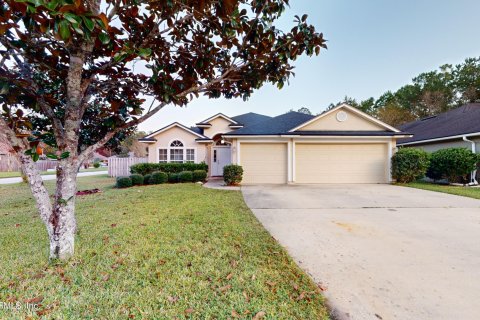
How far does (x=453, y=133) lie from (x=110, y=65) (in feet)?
55.6

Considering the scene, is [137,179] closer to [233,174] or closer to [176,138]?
[176,138]

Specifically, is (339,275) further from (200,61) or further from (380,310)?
(200,61)

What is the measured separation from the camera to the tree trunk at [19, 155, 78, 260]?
2.71 metres

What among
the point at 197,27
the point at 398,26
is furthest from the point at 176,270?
the point at 398,26

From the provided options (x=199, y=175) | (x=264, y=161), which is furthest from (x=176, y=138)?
(x=264, y=161)

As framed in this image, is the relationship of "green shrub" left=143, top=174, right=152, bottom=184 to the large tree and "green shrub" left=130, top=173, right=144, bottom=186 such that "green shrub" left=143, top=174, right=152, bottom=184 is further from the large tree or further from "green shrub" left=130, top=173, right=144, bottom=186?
the large tree

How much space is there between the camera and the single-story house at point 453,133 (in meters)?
11.3

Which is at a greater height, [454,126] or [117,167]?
[454,126]

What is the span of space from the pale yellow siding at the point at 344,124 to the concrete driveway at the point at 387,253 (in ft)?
19.9

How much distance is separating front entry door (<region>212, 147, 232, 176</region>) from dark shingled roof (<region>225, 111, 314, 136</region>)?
3.49 meters

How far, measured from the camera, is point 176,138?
47.9ft

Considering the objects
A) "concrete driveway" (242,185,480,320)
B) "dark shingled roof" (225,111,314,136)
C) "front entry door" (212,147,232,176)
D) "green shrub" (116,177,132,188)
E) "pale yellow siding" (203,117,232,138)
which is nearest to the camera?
"concrete driveway" (242,185,480,320)

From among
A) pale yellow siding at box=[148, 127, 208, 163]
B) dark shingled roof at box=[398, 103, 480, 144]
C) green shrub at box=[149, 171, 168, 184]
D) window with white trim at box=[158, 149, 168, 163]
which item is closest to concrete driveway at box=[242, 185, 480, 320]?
green shrub at box=[149, 171, 168, 184]

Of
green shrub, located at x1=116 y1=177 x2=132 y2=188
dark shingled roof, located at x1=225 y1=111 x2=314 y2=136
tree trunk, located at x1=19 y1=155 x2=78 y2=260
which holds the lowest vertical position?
green shrub, located at x1=116 y1=177 x2=132 y2=188
